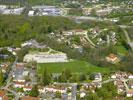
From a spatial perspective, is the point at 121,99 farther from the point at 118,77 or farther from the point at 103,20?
the point at 103,20

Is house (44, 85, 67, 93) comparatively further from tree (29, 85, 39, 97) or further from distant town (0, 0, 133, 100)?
tree (29, 85, 39, 97)

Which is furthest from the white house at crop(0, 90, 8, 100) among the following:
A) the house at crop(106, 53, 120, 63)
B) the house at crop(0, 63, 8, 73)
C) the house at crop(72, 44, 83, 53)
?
the house at crop(72, 44, 83, 53)

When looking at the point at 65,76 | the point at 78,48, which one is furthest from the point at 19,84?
the point at 78,48

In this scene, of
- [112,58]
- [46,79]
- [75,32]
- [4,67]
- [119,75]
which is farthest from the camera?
[75,32]

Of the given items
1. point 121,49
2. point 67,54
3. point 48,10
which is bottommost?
point 48,10

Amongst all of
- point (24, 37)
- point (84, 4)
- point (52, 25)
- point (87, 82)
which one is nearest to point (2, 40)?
point (24, 37)

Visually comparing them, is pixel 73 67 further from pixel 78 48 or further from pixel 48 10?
pixel 48 10
